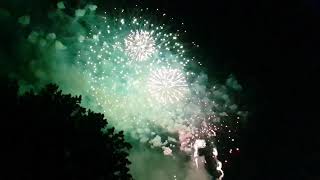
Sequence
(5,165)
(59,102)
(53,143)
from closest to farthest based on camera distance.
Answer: (5,165)
(53,143)
(59,102)

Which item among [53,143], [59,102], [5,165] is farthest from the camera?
[59,102]

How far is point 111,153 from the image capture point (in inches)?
883

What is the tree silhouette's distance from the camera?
19547 mm

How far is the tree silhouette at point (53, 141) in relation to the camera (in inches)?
770

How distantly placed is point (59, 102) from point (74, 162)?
9.68ft

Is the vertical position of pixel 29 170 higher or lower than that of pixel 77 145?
lower

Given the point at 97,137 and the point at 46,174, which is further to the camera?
the point at 97,137

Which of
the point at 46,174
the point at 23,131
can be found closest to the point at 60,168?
the point at 46,174

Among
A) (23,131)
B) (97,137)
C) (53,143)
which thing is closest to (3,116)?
(23,131)

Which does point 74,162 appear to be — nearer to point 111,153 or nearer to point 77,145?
point 77,145

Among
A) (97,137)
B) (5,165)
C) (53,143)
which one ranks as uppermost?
(97,137)

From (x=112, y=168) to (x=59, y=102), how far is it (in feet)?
12.5

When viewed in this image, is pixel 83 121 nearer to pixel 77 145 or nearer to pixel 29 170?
pixel 77 145

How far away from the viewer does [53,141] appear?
20375mm
